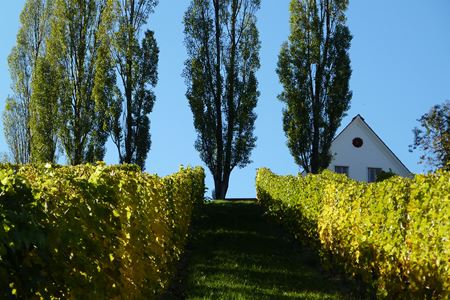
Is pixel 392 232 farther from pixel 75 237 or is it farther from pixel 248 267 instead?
pixel 75 237

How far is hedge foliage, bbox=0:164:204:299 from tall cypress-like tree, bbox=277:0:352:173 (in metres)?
25.2

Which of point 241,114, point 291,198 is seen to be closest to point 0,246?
point 291,198

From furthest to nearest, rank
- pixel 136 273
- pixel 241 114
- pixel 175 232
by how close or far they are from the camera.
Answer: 1. pixel 241 114
2. pixel 175 232
3. pixel 136 273

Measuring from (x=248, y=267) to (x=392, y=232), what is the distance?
418 centimetres

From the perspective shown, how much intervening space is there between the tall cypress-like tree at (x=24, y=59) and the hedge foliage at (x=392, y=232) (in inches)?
1288

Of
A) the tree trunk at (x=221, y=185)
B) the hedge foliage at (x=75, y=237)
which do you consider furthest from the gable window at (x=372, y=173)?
the hedge foliage at (x=75, y=237)

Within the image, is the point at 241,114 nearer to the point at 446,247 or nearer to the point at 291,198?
the point at 291,198

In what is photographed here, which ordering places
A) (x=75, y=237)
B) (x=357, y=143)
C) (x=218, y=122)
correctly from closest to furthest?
(x=75, y=237), (x=218, y=122), (x=357, y=143)

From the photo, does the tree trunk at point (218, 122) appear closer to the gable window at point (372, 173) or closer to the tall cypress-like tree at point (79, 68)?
the tall cypress-like tree at point (79, 68)

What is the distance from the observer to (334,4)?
1331 inches

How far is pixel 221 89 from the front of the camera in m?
31.7

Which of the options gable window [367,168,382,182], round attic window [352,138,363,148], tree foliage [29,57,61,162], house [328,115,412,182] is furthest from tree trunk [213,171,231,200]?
gable window [367,168,382,182]

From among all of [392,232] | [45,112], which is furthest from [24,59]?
[392,232]

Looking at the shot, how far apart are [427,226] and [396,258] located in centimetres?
102
